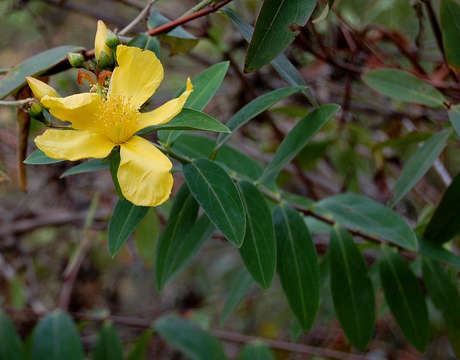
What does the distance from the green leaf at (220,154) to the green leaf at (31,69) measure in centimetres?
30

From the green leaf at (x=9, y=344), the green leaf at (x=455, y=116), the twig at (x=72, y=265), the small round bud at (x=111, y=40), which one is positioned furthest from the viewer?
the twig at (x=72, y=265)

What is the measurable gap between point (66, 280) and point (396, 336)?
4.71 feet

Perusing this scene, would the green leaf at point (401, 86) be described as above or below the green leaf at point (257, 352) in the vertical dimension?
above

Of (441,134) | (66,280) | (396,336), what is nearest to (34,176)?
(66,280)

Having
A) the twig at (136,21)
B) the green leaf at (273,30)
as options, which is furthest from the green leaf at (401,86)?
the twig at (136,21)

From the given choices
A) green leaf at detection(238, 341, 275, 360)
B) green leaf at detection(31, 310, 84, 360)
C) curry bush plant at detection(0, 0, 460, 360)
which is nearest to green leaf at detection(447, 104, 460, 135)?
curry bush plant at detection(0, 0, 460, 360)

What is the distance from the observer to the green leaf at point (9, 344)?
1.38 meters

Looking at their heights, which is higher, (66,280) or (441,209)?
(441,209)

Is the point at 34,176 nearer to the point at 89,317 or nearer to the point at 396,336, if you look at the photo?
the point at 89,317

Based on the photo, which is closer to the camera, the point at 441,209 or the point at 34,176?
the point at 441,209

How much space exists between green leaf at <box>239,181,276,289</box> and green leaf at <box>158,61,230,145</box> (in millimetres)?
190

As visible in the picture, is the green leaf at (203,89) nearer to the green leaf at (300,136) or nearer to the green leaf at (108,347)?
the green leaf at (300,136)

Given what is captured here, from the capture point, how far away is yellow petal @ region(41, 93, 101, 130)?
0.65 m

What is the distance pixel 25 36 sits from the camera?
3.19m
